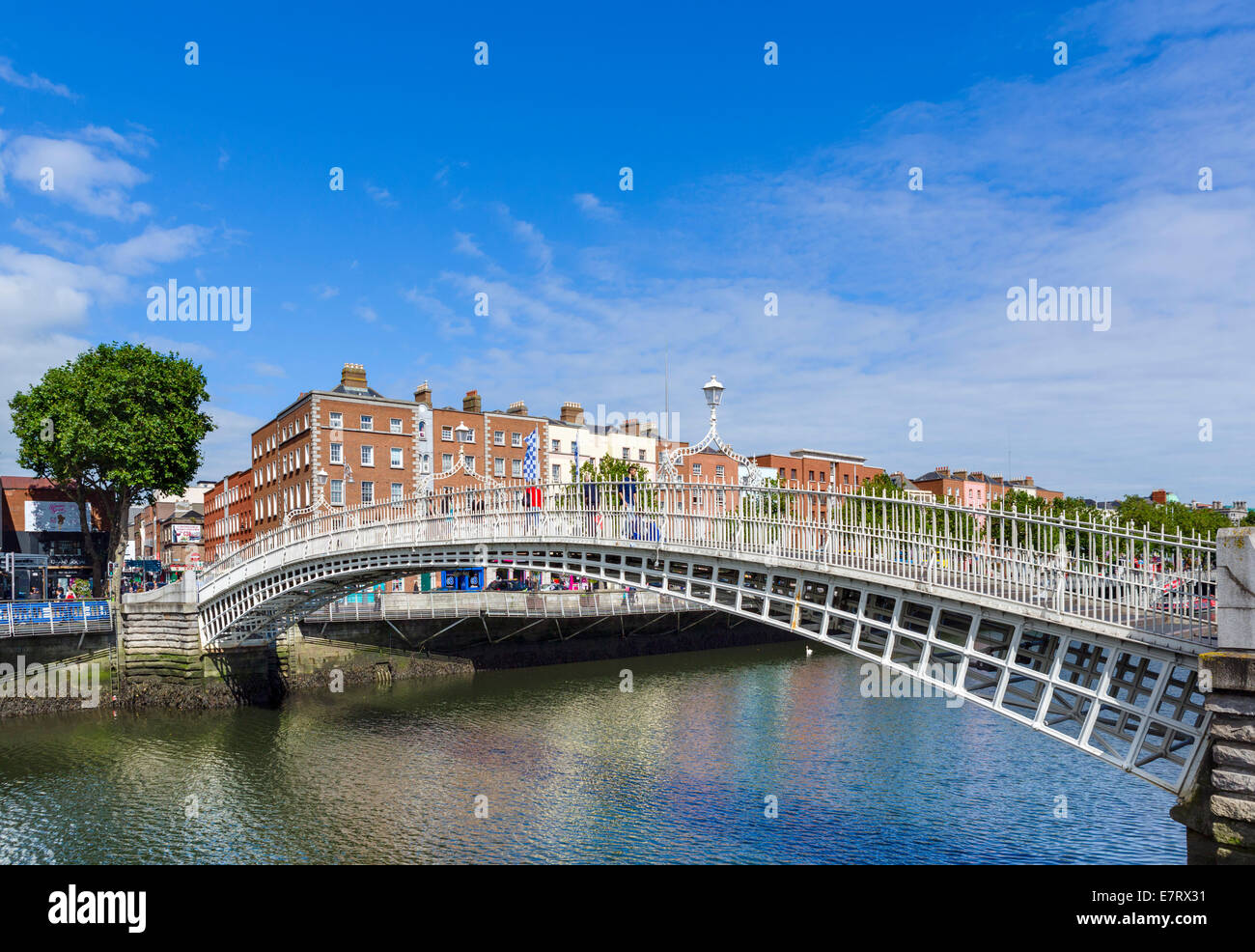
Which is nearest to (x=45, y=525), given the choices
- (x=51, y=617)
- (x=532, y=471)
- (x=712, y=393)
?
(x=51, y=617)

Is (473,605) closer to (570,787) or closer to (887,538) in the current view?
(570,787)

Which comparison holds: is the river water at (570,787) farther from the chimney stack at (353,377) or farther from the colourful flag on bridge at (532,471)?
the chimney stack at (353,377)

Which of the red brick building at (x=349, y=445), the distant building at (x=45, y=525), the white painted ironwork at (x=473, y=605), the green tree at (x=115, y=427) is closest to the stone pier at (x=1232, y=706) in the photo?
the white painted ironwork at (x=473, y=605)

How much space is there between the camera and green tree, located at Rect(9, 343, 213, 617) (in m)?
42.7

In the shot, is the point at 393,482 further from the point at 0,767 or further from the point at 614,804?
the point at 614,804

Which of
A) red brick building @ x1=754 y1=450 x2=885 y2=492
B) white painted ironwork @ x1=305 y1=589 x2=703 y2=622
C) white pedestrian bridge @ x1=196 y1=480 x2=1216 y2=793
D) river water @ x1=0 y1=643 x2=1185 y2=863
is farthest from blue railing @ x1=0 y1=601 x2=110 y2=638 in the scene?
red brick building @ x1=754 y1=450 x2=885 y2=492

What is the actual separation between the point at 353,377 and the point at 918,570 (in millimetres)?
49698

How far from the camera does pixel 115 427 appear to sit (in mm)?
42906

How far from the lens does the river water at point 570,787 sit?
1720 cm

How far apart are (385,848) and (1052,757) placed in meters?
16.3

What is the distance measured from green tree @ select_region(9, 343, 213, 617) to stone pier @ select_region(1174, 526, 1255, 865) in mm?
42447

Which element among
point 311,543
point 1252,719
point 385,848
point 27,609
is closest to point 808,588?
point 1252,719

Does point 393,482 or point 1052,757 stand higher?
point 393,482

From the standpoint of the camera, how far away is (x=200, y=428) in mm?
46312
